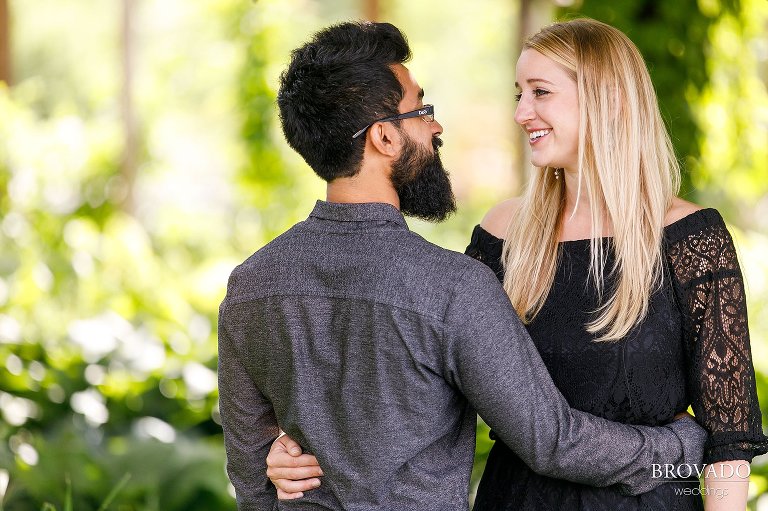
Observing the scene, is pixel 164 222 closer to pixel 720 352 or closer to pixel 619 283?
pixel 619 283

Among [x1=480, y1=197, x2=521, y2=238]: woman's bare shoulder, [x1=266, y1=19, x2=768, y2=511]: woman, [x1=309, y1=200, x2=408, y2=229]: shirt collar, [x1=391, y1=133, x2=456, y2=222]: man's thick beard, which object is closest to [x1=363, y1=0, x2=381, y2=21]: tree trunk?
[x1=480, y1=197, x2=521, y2=238]: woman's bare shoulder

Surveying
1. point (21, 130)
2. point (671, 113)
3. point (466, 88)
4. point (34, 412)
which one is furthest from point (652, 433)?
point (466, 88)

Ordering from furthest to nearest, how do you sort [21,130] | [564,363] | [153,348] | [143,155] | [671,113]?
[143,155] → [21,130] → [153,348] → [671,113] → [564,363]

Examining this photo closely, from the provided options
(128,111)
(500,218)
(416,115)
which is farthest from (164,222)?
(416,115)

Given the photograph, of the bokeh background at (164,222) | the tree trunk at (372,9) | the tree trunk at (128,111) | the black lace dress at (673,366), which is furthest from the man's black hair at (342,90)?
the tree trunk at (372,9)

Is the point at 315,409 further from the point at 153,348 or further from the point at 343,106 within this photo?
the point at 153,348

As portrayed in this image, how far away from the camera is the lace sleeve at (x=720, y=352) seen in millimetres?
1983

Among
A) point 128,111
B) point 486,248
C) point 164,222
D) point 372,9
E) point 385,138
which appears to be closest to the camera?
point 385,138

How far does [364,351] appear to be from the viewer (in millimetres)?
1763

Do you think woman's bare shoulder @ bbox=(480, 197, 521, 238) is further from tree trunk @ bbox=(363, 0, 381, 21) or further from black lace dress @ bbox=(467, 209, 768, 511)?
tree trunk @ bbox=(363, 0, 381, 21)

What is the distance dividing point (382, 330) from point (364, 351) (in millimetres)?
52

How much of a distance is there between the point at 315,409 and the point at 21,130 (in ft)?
23.2

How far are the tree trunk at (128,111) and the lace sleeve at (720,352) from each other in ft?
Result: 26.6

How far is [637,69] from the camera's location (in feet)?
7.22
